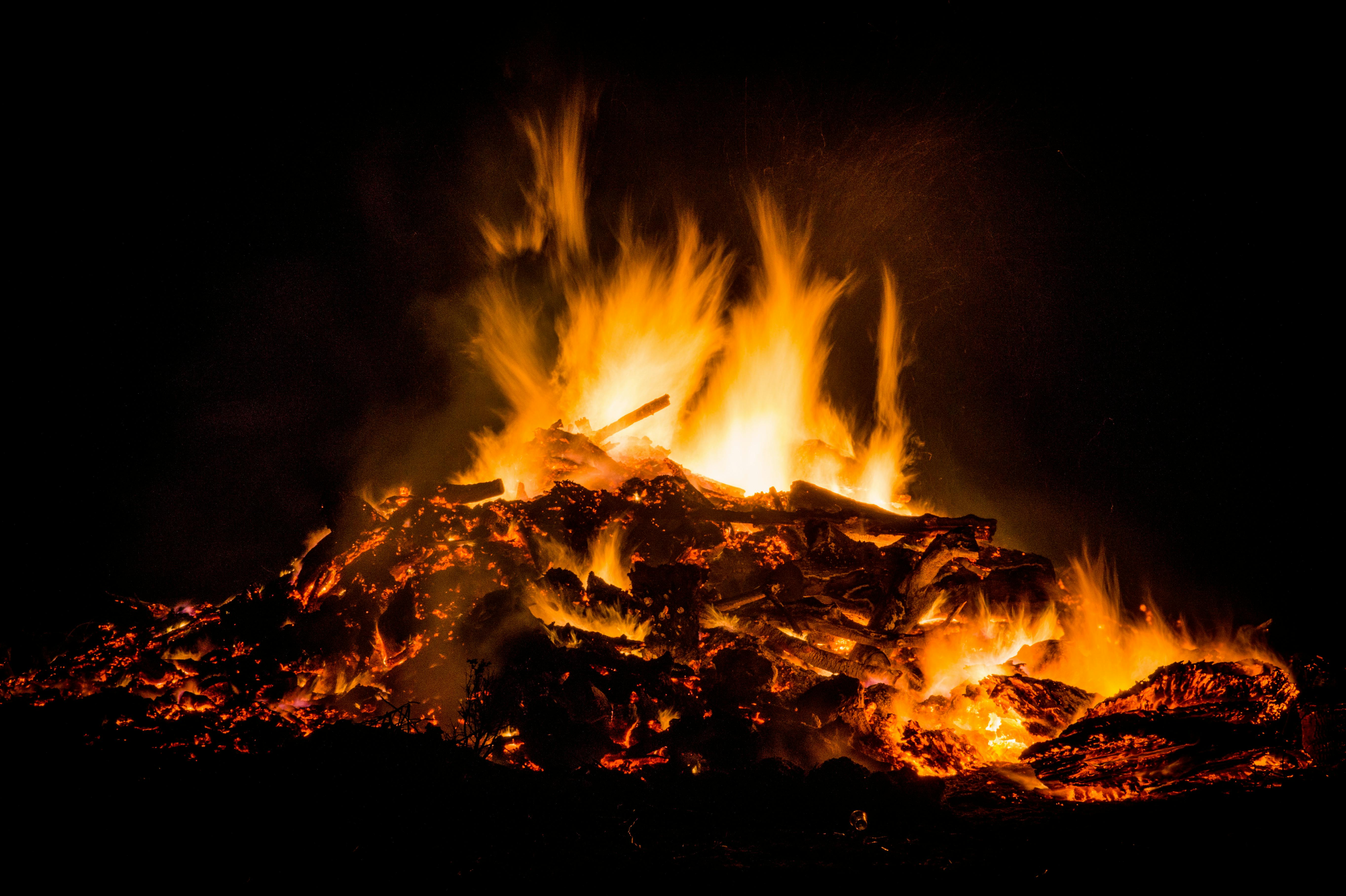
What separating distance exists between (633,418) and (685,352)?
184cm

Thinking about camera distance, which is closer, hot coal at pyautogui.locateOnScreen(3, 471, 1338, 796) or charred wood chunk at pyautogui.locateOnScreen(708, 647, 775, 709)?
hot coal at pyautogui.locateOnScreen(3, 471, 1338, 796)

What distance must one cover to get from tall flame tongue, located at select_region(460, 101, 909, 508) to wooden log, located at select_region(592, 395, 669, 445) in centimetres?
25

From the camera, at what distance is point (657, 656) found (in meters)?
5.71

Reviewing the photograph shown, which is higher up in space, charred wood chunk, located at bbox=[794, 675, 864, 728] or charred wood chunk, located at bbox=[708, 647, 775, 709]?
charred wood chunk, located at bbox=[708, 647, 775, 709]

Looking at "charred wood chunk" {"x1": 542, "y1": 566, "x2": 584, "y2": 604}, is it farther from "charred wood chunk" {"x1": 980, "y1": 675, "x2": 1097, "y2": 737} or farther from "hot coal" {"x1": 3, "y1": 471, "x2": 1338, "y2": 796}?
"charred wood chunk" {"x1": 980, "y1": 675, "x2": 1097, "y2": 737}

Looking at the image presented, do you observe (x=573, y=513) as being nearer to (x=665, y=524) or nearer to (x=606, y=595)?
(x=665, y=524)


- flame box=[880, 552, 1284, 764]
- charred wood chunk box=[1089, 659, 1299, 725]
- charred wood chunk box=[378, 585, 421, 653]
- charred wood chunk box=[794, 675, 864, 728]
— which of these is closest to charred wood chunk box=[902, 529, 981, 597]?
flame box=[880, 552, 1284, 764]

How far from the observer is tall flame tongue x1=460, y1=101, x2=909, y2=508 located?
31.6 feet

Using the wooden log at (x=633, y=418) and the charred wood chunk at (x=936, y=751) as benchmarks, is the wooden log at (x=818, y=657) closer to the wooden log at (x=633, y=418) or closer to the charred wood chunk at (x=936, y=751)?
the charred wood chunk at (x=936, y=751)

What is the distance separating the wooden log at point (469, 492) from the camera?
759 cm

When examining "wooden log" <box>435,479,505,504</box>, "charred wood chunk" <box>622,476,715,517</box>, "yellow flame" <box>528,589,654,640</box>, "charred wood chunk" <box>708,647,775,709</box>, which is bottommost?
"charred wood chunk" <box>708,647,775,709</box>

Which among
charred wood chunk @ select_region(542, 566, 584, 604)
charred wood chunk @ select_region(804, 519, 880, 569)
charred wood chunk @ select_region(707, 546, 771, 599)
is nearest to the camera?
charred wood chunk @ select_region(542, 566, 584, 604)

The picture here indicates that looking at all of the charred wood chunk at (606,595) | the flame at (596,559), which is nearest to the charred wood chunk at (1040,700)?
the charred wood chunk at (606,595)

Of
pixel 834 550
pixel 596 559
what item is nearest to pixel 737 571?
pixel 834 550
